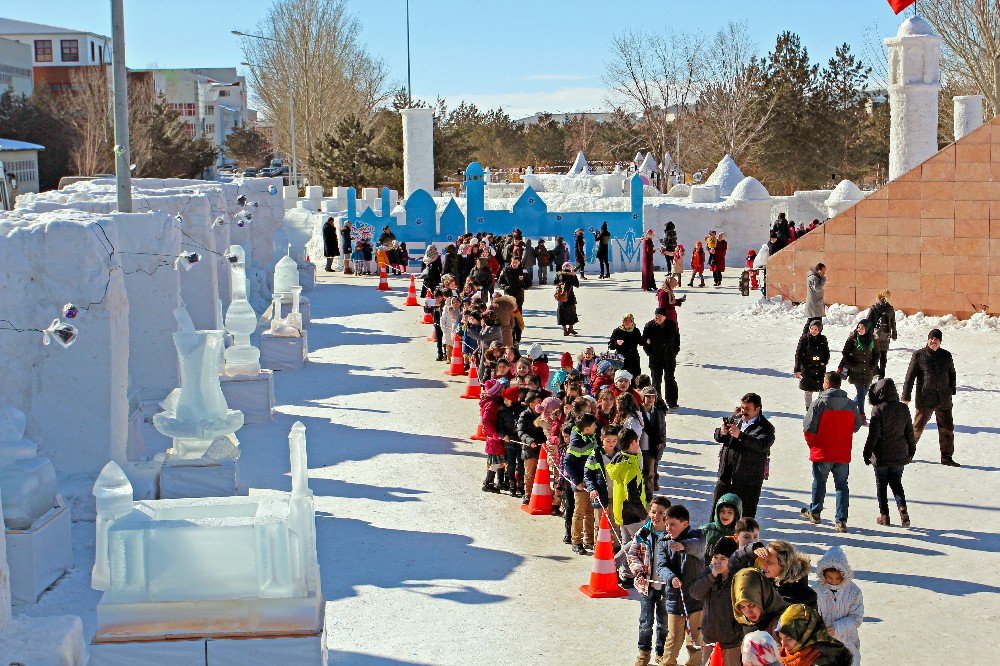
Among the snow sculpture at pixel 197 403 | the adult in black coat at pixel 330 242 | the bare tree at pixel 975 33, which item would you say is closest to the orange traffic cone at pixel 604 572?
the snow sculpture at pixel 197 403

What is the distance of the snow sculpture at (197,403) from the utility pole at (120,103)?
2696 millimetres

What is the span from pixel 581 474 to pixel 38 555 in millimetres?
3945

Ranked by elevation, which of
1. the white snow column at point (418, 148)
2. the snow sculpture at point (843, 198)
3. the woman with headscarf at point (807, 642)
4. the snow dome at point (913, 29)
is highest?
the snow dome at point (913, 29)

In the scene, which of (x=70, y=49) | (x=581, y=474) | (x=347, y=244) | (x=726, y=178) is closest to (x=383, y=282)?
(x=347, y=244)

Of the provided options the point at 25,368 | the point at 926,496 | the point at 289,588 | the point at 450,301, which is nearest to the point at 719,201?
the point at 450,301

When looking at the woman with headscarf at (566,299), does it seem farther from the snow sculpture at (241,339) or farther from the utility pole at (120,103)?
the utility pole at (120,103)

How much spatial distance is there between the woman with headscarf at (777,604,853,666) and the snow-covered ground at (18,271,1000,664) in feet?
6.40

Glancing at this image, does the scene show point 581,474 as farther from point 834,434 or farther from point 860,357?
point 860,357

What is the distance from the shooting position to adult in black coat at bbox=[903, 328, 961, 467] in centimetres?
1273

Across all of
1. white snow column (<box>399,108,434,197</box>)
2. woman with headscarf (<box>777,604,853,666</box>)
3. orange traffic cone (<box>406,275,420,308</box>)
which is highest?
white snow column (<box>399,108,434,197</box>)

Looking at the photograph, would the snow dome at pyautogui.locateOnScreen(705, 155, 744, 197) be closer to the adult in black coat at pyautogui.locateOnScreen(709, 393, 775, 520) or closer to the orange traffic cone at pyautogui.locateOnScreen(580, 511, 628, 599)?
the adult in black coat at pyautogui.locateOnScreen(709, 393, 775, 520)

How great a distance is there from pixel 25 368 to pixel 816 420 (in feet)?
20.7

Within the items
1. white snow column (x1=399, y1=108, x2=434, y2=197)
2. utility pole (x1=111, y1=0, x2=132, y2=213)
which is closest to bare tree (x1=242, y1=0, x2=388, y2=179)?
white snow column (x1=399, y1=108, x2=434, y2=197)

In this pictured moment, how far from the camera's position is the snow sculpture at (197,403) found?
35.0ft
